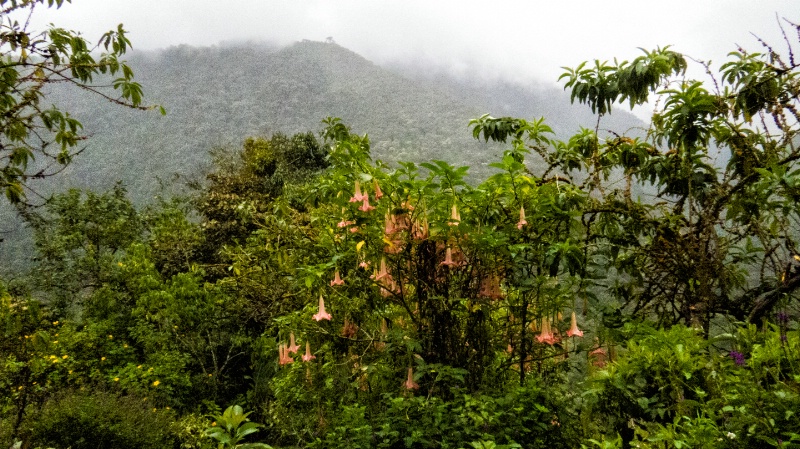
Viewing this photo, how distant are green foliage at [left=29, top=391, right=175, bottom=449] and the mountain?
1125 cm

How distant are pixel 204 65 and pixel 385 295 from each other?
30206 mm

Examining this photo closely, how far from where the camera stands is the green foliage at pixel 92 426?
11.6 ft

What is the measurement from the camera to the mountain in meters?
17.1

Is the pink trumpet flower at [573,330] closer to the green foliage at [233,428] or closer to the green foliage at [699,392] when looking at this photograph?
the green foliage at [699,392]

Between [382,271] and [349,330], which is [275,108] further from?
[382,271]

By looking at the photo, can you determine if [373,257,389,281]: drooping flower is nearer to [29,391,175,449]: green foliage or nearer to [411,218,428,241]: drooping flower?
[411,218,428,241]: drooping flower

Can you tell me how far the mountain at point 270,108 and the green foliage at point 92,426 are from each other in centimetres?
1125

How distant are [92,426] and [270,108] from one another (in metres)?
19.9

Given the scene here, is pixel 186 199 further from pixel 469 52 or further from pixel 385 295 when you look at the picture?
pixel 469 52

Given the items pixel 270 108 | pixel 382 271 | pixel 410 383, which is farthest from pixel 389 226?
pixel 270 108

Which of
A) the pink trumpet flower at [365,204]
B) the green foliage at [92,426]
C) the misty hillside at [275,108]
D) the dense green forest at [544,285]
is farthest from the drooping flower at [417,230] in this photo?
the misty hillside at [275,108]

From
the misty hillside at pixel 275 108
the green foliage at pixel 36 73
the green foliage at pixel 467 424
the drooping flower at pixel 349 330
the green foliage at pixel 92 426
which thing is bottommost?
the green foliage at pixel 92 426

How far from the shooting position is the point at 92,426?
365 cm

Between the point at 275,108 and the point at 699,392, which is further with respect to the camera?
the point at 275,108
